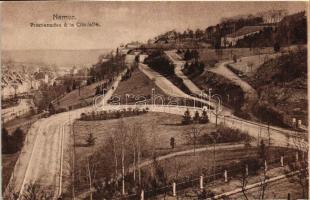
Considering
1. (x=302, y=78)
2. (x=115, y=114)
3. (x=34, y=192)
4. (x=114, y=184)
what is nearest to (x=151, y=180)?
(x=114, y=184)

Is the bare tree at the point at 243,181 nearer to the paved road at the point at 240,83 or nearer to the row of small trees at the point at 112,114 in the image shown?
the paved road at the point at 240,83

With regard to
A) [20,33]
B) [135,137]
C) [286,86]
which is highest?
[20,33]

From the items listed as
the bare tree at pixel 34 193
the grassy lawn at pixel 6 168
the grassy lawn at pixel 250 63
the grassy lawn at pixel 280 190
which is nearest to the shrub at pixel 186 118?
the grassy lawn at pixel 250 63

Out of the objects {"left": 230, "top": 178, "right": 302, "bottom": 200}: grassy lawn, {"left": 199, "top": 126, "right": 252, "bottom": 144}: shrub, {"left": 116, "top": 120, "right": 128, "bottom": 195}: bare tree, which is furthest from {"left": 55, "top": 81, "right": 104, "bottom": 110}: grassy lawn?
{"left": 230, "top": 178, "right": 302, "bottom": 200}: grassy lawn

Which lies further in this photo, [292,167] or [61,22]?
[292,167]

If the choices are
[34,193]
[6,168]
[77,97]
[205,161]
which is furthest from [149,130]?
[6,168]

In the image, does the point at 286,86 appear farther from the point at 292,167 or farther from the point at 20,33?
the point at 20,33
